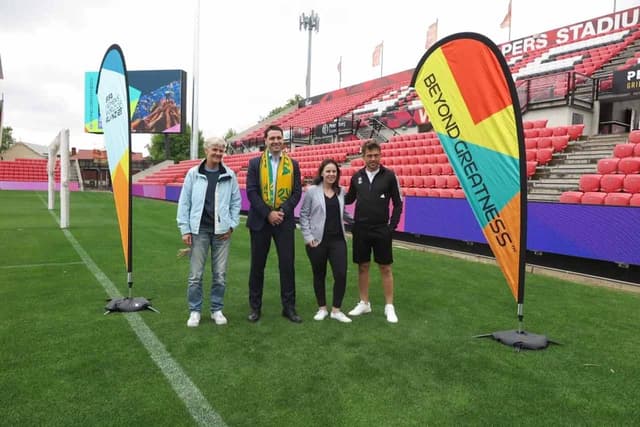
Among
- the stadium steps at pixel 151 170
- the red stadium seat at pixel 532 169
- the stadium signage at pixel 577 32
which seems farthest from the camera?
the stadium steps at pixel 151 170

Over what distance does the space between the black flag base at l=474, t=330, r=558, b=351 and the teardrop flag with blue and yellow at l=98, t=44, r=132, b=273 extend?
3.40 metres

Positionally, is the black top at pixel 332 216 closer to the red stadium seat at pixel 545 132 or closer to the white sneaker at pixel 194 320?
the white sneaker at pixel 194 320

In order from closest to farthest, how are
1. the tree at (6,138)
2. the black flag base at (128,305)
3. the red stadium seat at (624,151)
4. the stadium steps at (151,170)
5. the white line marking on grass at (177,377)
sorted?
1. the white line marking on grass at (177,377)
2. the black flag base at (128,305)
3. the red stadium seat at (624,151)
4. the stadium steps at (151,170)
5. the tree at (6,138)

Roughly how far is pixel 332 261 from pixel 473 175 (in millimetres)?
1428

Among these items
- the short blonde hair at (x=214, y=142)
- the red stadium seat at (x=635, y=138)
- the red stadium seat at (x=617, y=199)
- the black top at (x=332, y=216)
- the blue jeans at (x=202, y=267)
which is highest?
the red stadium seat at (x=635, y=138)

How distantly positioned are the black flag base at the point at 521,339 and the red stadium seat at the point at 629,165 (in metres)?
4.81

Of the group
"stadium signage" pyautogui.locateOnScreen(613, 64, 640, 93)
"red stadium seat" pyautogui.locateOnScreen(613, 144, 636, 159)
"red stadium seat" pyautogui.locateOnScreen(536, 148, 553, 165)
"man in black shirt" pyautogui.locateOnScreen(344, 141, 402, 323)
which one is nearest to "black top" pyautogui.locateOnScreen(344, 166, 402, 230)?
"man in black shirt" pyautogui.locateOnScreen(344, 141, 402, 323)

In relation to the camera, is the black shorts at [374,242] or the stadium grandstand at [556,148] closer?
the black shorts at [374,242]

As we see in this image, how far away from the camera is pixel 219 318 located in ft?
12.3

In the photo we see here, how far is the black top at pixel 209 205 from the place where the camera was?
12.0ft

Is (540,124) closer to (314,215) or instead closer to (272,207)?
(314,215)

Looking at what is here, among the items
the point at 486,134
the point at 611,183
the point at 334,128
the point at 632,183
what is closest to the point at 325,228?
the point at 486,134

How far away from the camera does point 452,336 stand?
3553 mm

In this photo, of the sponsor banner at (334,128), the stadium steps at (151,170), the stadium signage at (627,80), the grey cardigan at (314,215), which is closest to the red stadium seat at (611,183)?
the stadium signage at (627,80)
